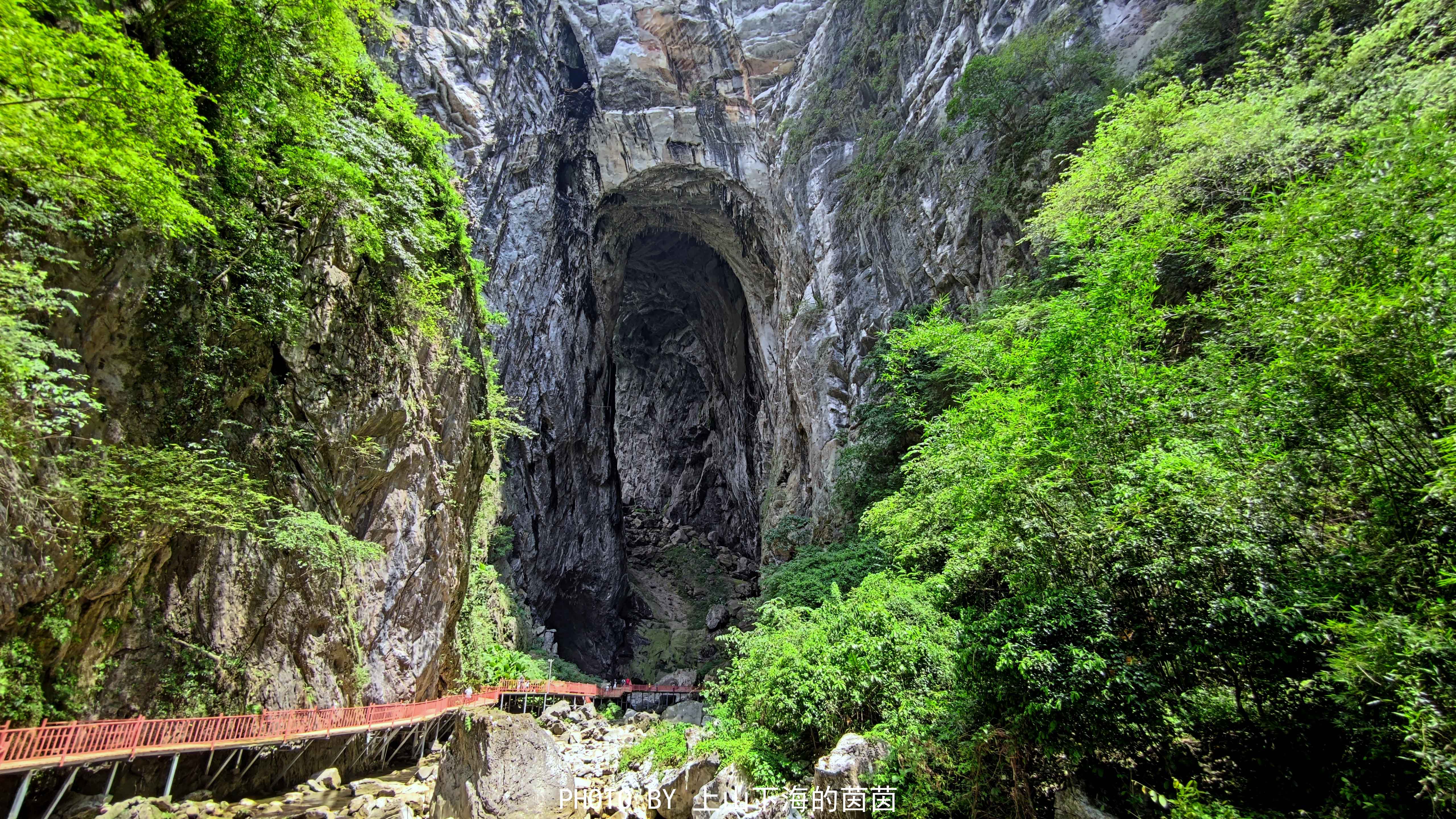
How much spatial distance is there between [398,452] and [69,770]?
502cm

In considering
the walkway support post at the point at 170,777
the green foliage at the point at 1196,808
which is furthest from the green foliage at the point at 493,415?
the green foliage at the point at 1196,808

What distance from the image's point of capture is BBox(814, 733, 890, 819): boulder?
5.64 metres

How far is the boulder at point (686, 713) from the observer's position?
59.0 feet

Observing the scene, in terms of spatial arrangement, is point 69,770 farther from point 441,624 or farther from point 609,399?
point 609,399

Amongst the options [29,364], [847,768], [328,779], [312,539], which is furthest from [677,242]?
[29,364]

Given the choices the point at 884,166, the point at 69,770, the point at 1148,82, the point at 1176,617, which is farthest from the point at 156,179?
the point at 884,166

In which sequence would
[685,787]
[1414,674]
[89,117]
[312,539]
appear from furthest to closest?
1. [685,787]
2. [312,539]
3. [89,117]
4. [1414,674]

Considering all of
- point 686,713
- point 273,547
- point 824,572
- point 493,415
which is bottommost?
point 686,713

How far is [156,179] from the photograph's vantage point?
14.9ft

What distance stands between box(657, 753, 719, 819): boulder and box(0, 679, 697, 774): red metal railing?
13.7ft

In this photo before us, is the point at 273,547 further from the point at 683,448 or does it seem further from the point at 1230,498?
the point at 683,448

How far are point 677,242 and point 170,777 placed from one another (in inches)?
1273

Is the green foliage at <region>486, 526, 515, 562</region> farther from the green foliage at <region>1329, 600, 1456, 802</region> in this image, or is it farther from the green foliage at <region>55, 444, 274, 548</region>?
the green foliage at <region>1329, 600, 1456, 802</region>

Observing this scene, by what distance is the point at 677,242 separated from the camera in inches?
1372
